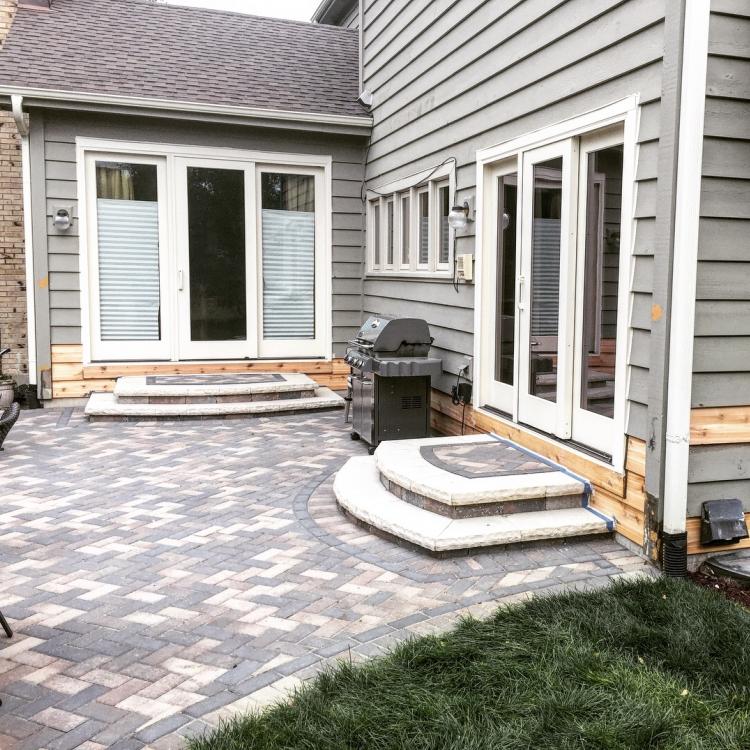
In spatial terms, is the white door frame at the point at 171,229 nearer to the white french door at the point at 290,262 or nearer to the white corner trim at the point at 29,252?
the white french door at the point at 290,262

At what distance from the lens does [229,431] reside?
7.15 meters

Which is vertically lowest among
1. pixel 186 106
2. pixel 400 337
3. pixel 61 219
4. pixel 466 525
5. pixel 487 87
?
pixel 466 525

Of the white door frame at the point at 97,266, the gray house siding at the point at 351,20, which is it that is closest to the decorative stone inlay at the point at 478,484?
the white door frame at the point at 97,266

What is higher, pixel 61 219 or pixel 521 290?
pixel 61 219

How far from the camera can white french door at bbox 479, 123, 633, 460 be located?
4.20 m

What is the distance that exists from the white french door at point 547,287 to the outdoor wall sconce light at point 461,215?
88 cm

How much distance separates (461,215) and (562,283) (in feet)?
5.05

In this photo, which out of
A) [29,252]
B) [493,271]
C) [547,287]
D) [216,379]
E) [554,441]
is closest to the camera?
[554,441]

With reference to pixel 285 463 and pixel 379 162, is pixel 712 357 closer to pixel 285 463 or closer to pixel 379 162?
pixel 285 463

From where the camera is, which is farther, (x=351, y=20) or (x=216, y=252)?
(x=351, y=20)

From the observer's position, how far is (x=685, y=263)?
352 centimetres

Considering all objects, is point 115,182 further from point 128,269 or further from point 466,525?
point 466,525

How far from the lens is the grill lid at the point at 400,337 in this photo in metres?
6.12

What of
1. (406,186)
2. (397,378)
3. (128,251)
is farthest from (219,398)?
(406,186)
